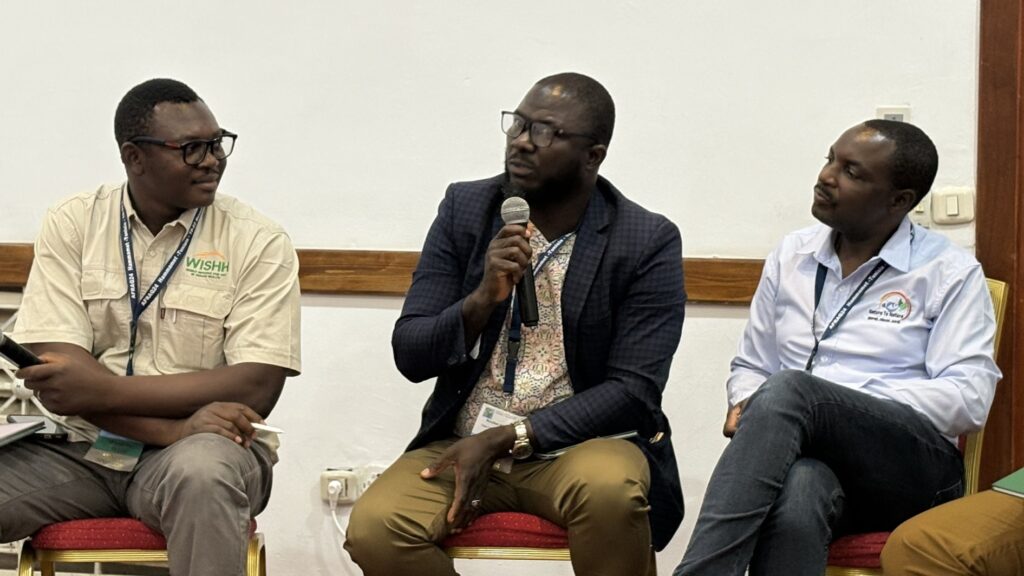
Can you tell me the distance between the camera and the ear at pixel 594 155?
3109mm

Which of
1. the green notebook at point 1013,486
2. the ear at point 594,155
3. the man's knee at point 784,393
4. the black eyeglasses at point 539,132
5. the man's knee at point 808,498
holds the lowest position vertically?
the man's knee at point 808,498

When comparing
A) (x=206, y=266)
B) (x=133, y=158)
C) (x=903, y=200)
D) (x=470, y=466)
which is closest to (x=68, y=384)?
(x=206, y=266)

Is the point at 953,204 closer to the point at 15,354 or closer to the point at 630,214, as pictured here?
the point at 630,214

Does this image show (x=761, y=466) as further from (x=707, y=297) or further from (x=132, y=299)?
(x=132, y=299)

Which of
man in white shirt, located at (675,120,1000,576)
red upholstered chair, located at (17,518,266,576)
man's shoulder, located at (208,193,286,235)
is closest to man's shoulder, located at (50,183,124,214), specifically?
man's shoulder, located at (208,193,286,235)

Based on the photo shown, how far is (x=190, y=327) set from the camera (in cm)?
308

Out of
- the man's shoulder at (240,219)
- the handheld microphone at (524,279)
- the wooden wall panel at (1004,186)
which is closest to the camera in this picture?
the handheld microphone at (524,279)

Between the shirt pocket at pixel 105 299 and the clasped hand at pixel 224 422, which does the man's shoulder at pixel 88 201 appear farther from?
the clasped hand at pixel 224 422

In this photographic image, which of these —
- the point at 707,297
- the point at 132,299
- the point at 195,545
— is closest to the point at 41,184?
the point at 132,299

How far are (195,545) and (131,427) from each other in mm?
371

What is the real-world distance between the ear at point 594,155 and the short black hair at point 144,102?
99cm

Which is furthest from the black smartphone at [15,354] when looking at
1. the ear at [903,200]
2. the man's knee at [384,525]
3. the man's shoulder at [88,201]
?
the ear at [903,200]

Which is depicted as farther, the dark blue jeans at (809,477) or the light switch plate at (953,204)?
the light switch plate at (953,204)

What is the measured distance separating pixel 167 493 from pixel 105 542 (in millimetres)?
230
